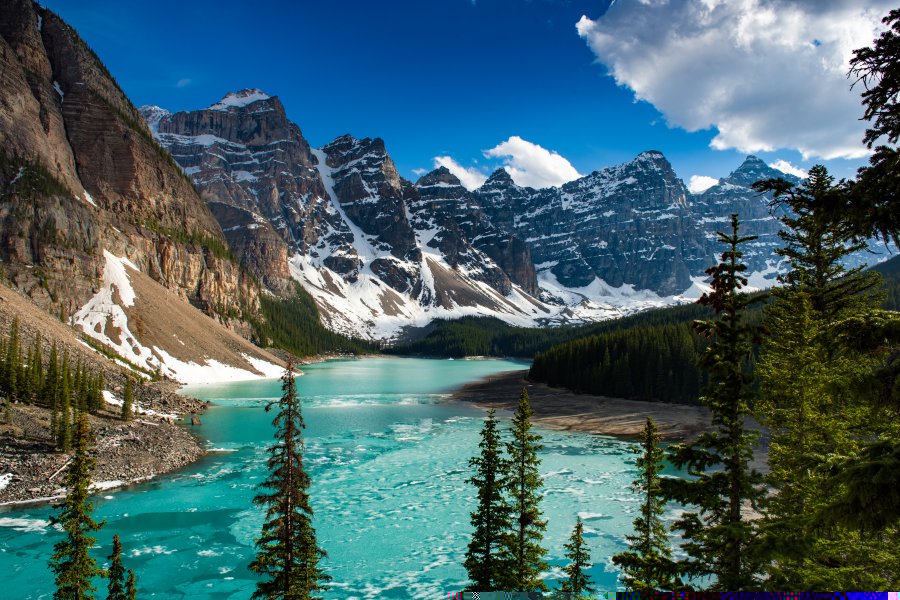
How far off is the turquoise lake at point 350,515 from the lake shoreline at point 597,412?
565 centimetres

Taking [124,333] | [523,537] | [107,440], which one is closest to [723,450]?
[523,537]

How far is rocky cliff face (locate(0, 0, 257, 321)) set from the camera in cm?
8444

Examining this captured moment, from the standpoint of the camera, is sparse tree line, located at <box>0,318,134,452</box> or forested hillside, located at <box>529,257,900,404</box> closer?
sparse tree line, located at <box>0,318,134,452</box>

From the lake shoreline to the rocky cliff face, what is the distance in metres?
→ 70.3

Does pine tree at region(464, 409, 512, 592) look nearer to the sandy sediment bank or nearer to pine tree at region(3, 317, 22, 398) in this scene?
the sandy sediment bank

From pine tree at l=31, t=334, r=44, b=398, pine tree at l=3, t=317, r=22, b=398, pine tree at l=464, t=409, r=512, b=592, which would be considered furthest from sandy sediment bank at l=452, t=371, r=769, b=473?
pine tree at l=3, t=317, r=22, b=398

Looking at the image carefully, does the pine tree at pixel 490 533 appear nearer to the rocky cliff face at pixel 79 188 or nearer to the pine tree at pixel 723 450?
the pine tree at pixel 723 450

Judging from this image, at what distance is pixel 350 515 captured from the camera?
28.2 meters

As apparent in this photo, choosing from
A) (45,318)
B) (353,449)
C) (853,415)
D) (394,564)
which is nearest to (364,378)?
(45,318)

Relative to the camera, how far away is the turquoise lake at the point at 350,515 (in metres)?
20.8

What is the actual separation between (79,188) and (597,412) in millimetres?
118461

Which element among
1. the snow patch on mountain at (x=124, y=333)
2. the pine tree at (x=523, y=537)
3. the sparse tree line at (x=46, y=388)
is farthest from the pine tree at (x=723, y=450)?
the snow patch on mountain at (x=124, y=333)

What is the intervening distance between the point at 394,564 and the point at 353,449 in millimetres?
22923

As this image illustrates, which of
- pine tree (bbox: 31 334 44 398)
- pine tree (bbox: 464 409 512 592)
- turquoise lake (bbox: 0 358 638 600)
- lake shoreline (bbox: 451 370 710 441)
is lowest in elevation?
Answer: lake shoreline (bbox: 451 370 710 441)
